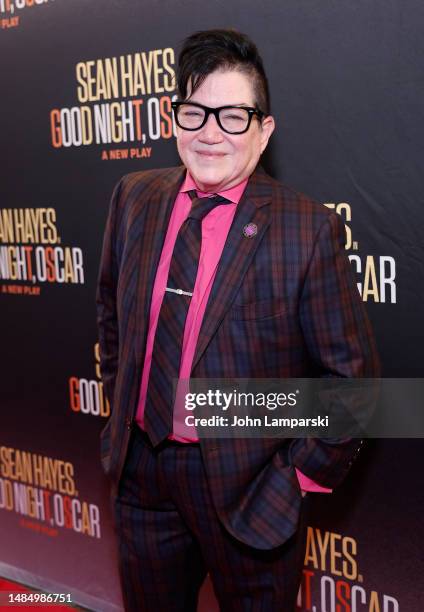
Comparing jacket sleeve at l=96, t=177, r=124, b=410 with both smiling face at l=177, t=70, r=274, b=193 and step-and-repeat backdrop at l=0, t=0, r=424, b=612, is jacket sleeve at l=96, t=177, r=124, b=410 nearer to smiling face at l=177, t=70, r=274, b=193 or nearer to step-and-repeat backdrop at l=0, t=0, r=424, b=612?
smiling face at l=177, t=70, r=274, b=193

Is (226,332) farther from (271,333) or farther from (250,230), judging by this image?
(250,230)

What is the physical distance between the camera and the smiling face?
1.40 meters

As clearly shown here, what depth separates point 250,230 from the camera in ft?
4.69

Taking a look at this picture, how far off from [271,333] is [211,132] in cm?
42

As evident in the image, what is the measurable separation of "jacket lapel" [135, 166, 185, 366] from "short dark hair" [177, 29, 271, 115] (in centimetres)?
25

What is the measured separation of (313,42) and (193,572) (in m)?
1.34

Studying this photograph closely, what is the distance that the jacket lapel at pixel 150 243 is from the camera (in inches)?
59.0

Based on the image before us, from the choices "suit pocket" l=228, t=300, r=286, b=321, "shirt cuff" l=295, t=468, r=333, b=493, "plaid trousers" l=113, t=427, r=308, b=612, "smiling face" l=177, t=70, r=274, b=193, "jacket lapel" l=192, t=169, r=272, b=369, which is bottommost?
"plaid trousers" l=113, t=427, r=308, b=612

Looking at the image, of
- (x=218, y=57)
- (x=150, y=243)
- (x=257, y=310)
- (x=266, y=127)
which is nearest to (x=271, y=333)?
(x=257, y=310)

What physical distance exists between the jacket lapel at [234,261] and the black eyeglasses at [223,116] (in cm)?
15

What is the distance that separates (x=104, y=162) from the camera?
7.50 feet

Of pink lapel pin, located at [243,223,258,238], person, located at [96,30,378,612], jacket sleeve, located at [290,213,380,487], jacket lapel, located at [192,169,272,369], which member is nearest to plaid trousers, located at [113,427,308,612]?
person, located at [96,30,378,612]

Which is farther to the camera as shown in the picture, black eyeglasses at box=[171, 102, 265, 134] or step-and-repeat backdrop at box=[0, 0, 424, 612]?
step-and-repeat backdrop at box=[0, 0, 424, 612]

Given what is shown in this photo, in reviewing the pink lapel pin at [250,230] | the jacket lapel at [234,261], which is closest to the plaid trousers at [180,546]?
the jacket lapel at [234,261]
